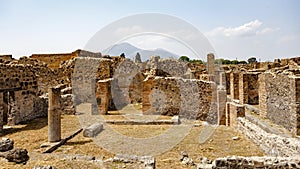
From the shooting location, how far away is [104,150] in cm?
850

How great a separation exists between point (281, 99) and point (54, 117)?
9.41m

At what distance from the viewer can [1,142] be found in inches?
303

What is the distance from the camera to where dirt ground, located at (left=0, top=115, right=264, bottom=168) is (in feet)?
21.8

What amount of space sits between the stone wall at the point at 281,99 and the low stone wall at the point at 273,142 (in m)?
1.94

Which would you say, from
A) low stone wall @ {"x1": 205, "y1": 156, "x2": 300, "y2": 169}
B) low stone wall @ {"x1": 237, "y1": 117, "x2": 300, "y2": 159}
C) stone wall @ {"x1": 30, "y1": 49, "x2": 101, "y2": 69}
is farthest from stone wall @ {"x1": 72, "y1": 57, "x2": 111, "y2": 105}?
low stone wall @ {"x1": 205, "y1": 156, "x2": 300, "y2": 169}

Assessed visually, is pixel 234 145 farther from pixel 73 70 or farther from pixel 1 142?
pixel 73 70

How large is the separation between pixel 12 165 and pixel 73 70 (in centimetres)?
1740

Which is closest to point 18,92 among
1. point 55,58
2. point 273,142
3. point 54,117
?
point 54,117

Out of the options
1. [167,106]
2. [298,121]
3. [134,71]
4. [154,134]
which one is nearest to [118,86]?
[134,71]

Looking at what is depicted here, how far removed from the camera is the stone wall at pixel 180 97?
45.5ft

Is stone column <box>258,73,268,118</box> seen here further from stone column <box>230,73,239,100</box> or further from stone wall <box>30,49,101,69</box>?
stone wall <box>30,49,101,69</box>

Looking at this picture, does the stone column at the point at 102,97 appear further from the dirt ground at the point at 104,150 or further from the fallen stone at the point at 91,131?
the fallen stone at the point at 91,131

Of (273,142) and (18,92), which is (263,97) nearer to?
(273,142)

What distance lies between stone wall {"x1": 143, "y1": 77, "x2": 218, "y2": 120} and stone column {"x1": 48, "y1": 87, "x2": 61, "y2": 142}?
6351 mm
